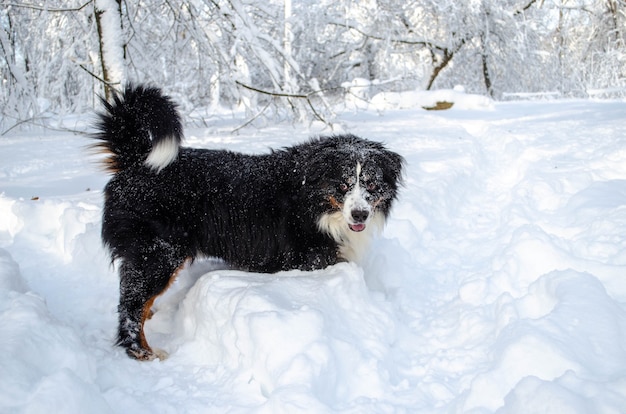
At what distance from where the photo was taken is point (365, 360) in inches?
84.2

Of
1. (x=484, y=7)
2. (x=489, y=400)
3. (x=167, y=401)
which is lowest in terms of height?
(x=167, y=401)

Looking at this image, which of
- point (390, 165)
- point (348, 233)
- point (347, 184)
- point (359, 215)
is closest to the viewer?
point (359, 215)

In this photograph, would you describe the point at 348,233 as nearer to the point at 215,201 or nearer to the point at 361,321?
the point at 361,321

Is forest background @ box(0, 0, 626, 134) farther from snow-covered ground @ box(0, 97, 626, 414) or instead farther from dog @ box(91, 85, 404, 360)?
snow-covered ground @ box(0, 97, 626, 414)

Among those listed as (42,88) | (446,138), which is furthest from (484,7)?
→ (42,88)

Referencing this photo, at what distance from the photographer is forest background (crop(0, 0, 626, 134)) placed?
5836 millimetres

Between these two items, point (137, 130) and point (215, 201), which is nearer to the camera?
point (137, 130)

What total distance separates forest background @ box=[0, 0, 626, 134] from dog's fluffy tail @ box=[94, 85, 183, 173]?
2.69 metres

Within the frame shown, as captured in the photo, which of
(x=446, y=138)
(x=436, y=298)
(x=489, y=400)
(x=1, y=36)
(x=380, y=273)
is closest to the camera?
(x=489, y=400)

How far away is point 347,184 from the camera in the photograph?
292 centimetres

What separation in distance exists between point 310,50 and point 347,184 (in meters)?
18.6

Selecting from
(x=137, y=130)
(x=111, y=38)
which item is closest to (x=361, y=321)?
(x=137, y=130)

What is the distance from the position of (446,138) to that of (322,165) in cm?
612

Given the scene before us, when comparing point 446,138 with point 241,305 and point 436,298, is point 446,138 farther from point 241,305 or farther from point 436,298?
point 241,305
